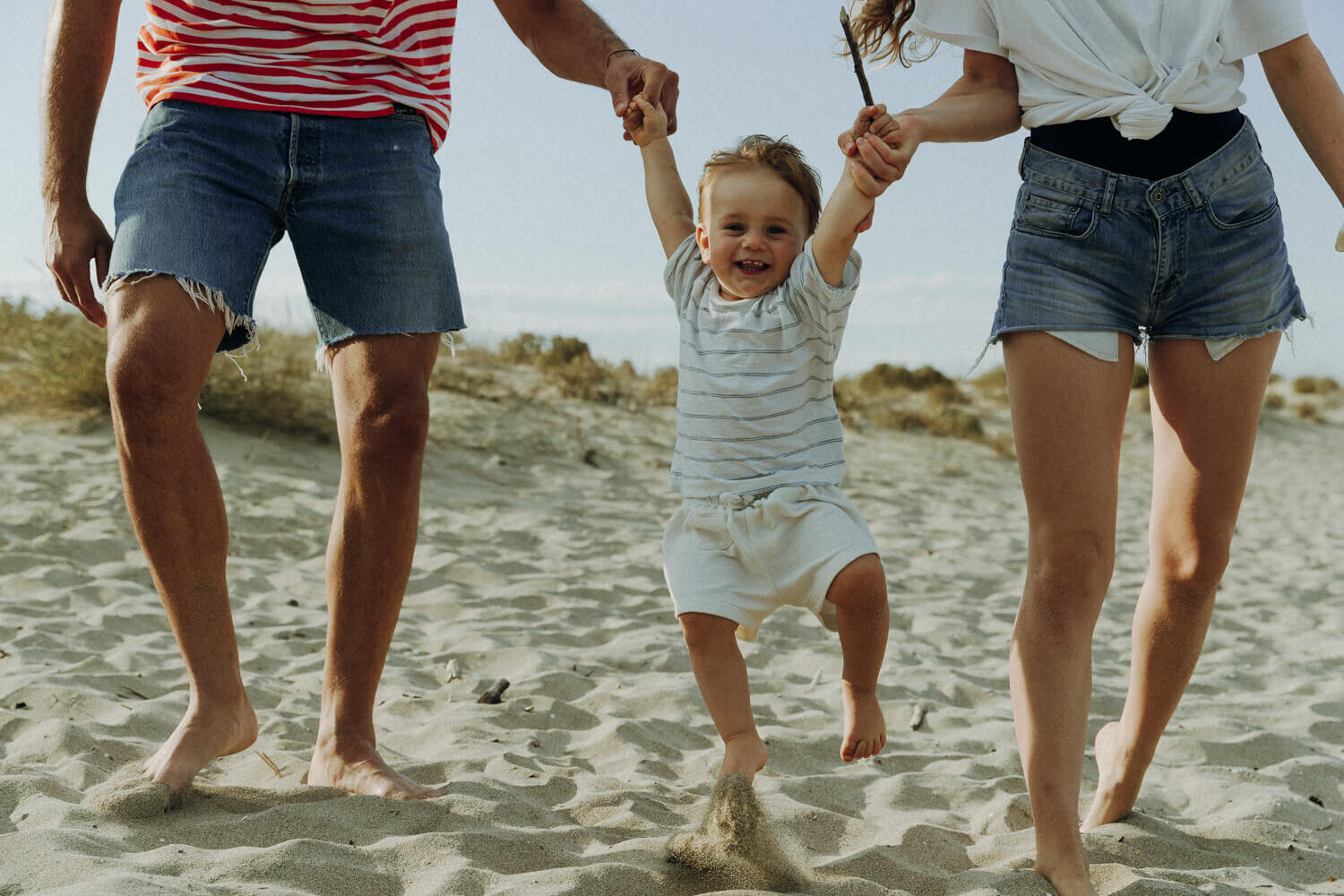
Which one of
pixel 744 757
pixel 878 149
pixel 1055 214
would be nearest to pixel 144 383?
pixel 744 757

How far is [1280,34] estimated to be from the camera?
2312 millimetres

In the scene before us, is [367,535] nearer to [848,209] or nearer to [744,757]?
[744,757]

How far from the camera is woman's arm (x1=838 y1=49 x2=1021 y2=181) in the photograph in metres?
2.25

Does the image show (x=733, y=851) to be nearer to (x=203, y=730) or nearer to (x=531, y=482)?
(x=203, y=730)

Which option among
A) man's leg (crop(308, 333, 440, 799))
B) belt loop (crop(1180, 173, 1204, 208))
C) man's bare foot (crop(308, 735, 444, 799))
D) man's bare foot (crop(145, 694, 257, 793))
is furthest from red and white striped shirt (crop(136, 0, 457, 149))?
belt loop (crop(1180, 173, 1204, 208))

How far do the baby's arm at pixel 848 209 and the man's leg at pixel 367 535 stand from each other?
94 centimetres

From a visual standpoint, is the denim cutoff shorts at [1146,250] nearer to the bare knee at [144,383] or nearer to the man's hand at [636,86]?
the man's hand at [636,86]

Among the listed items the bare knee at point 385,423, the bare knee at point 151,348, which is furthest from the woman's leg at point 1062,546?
the bare knee at point 151,348

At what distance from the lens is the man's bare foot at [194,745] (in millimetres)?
2539

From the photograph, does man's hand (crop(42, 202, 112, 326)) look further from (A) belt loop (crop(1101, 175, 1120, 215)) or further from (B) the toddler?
(A) belt loop (crop(1101, 175, 1120, 215))

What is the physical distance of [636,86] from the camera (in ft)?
9.58

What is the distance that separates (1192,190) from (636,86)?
1.32 m

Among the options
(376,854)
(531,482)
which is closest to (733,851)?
(376,854)

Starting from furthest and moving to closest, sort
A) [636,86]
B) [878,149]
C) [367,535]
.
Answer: [636,86]
[367,535]
[878,149]
